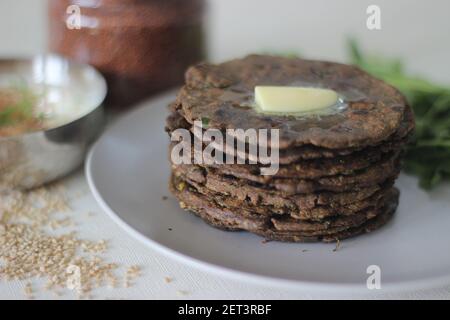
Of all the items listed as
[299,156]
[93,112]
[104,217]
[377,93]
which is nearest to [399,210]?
[377,93]

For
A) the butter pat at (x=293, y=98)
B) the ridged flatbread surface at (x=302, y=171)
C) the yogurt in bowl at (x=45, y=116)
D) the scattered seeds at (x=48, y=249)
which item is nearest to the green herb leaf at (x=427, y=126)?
the ridged flatbread surface at (x=302, y=171)

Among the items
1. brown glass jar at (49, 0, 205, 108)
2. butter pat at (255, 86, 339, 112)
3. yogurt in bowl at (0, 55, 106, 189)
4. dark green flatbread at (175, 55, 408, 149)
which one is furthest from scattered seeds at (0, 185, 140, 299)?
brown glass jar at (49, 0, 205, 108)

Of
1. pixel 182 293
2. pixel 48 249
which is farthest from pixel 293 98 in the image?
pixel 48 249

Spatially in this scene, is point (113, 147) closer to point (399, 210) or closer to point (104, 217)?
point (104, 217)

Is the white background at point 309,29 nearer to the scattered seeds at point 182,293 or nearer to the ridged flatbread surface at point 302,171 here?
the ridged flatbread surface at point 302,171

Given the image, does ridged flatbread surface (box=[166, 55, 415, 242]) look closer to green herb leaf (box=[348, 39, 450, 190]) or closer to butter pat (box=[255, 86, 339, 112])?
butter pat (box=[255, 86, 339, 112])
